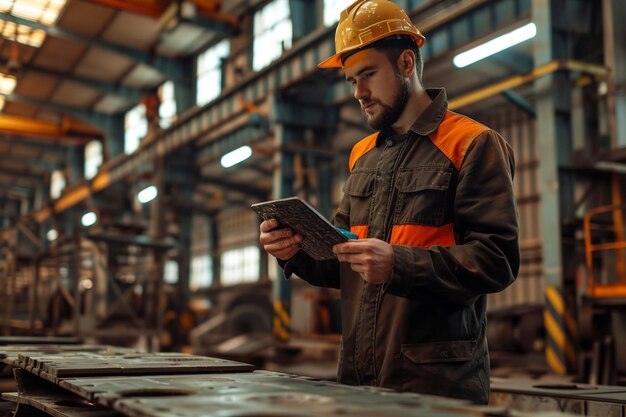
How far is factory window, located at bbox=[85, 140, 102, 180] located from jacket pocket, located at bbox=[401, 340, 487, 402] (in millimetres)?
24466

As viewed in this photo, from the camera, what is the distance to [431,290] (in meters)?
2.00

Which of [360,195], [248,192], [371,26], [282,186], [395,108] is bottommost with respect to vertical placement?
[360,195]

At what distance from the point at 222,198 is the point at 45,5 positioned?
30.2 ft

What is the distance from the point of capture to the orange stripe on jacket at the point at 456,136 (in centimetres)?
220

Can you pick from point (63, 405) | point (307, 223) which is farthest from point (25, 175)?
point (307, 223)

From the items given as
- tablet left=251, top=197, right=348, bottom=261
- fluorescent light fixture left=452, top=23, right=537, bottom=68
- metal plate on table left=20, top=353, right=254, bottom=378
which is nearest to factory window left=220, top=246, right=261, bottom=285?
fluorescent light fixture left=452, top=23, right=537, bottom=68

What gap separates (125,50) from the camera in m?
18.6

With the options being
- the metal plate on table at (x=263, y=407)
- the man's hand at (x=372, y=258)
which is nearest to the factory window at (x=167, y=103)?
the man's hand at (x=372, y=258)

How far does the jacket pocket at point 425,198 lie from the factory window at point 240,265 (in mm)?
20262

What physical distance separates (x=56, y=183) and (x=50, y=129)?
8.54 metres

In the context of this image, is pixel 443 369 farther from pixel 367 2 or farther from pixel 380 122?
pixel 367 2

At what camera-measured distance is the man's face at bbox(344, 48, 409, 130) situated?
237 cm

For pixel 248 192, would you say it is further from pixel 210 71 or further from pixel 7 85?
pixel 7 85

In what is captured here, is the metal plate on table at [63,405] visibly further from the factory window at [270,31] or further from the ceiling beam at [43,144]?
the ceiling beam at [43,144]
